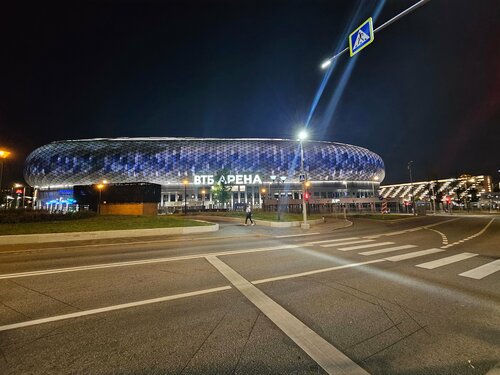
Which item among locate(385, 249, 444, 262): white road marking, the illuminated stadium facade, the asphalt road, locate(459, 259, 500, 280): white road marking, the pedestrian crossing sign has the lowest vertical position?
locate(385, 249, 444, 262): white road marking

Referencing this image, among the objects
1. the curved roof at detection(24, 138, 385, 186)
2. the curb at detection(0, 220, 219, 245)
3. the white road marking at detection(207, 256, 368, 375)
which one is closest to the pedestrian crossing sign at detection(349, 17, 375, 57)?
the white road marking at detection(207, 256, 368, 375)

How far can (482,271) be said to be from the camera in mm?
7043

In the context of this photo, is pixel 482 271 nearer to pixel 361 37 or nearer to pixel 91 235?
pixel 361 37

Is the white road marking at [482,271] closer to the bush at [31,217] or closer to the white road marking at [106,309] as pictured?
the white road marking at [106,309]

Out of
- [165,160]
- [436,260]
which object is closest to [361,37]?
[436,260]

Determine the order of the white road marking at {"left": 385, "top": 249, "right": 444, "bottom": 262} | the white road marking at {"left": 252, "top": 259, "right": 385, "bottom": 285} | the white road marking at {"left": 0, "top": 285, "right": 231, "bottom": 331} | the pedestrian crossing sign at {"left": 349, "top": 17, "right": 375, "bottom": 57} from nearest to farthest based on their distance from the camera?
1. the white road marking at {"left": 0, "top": 285, "right": 231, "bottom": 331}
2. the white road marking at {"left": 252, "top": 259, "right": 385, "bottom": 285}
3. the pedestrian crossing sign at {"left": 349, "top": 17, "right": 375, "bottom": 57}
4. the white road marking at {"left": 385, "top": 249, "right": 444, "bottom": 262}

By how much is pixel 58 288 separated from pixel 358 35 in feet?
36.7

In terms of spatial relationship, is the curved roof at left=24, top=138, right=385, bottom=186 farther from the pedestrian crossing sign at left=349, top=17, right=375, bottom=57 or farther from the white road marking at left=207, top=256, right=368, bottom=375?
the white road marking at left=207, top=256, right=368, bottom=375

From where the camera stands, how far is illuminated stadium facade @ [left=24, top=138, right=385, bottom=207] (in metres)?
91.4

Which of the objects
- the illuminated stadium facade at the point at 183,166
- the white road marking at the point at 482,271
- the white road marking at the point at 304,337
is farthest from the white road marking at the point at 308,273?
the illuminated stadium facade at the point at 183,166

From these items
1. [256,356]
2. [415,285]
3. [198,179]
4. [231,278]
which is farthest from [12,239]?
[198,179]

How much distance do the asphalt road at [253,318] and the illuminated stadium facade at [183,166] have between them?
7927 cm

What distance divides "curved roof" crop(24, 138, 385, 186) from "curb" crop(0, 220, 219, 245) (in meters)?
73.1

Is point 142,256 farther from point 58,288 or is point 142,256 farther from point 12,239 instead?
point 12,239
